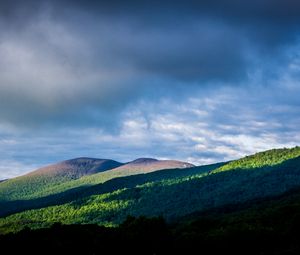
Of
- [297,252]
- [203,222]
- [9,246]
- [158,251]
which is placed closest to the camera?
[297,252]

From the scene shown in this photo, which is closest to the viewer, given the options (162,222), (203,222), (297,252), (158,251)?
(297,252)

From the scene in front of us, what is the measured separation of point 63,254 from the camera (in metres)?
75.9

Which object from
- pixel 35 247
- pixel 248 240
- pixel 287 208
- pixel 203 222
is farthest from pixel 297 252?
pixel 287 208

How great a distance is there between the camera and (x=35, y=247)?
252 ft

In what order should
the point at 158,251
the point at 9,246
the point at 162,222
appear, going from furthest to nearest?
the point at 162,222, the point at 158,251, the point at 9,246

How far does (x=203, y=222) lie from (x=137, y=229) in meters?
63.5

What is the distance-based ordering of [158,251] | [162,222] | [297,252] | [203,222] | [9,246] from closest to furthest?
[297,252]
[9,246]
[158,251]
[162,222]
[203,222]

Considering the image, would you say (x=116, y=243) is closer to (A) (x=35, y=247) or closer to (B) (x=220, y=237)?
(A) (x=35, y=247)

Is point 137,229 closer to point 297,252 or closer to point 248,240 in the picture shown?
point 248,240

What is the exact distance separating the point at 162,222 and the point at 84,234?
1494 centimetres

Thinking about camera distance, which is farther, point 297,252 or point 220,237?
point 220,237

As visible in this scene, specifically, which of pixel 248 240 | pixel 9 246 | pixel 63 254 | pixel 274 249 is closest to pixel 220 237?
pixel 248 240

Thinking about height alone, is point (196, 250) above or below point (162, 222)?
below

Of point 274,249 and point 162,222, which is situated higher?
point 162,222
